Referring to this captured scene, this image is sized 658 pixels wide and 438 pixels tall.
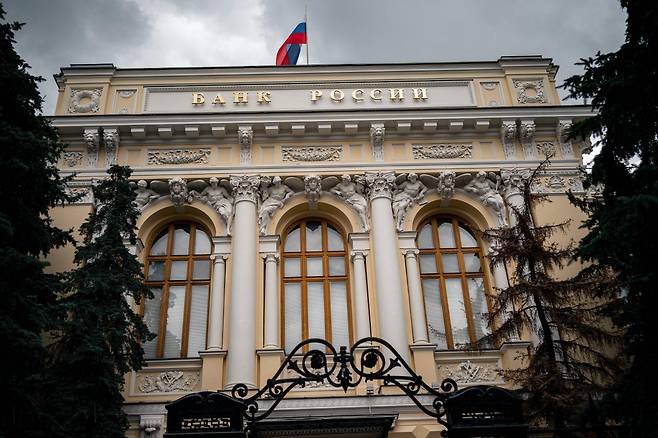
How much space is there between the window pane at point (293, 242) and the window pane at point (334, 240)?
2.46ft

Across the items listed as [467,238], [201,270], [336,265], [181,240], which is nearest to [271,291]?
[336,265]

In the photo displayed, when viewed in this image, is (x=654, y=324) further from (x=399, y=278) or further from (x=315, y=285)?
(x=315, y=285)

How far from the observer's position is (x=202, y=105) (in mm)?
18219

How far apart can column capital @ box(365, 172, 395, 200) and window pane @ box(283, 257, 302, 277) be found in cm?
236

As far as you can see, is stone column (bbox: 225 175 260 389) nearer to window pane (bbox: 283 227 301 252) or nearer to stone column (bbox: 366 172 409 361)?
window pane (bbox: 283 227 301 252)

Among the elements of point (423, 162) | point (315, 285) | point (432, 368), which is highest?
point (423, 162)

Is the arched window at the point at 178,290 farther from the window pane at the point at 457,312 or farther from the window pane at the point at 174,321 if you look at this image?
the window pane at the point at 457,312

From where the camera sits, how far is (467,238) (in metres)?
17.1

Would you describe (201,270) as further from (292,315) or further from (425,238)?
(425,238)

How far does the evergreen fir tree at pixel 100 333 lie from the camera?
11.3 metres

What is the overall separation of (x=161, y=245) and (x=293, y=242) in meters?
3.20

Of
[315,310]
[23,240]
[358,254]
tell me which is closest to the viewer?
[23,240]

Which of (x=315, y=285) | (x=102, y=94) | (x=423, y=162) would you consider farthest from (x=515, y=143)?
(x=102, y=94)

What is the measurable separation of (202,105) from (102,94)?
2.60 meters
